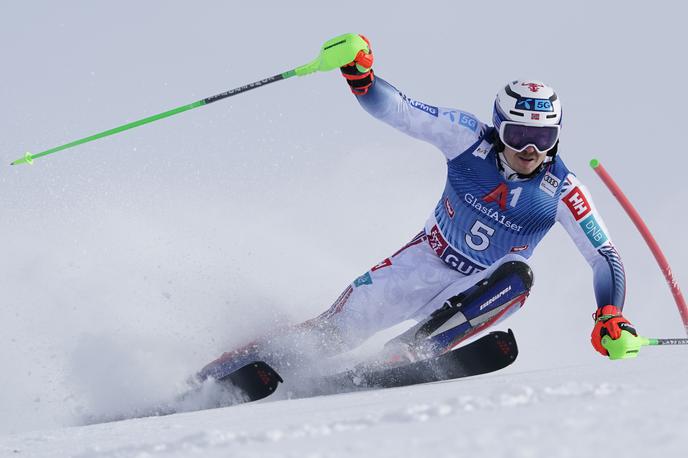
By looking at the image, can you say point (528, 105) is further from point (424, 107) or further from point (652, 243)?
point (652, 243)

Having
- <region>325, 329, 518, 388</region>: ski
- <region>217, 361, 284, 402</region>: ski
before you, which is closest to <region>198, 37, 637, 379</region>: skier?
<region>325, 329, 518, 388</region>: ski

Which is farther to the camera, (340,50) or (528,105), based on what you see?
(528,105)

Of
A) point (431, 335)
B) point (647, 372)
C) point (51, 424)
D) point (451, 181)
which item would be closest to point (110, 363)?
point (51, 424)

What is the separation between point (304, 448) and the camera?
2.12 metres

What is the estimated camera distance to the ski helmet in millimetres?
4828

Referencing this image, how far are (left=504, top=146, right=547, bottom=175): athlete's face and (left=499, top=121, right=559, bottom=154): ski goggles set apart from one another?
3cm

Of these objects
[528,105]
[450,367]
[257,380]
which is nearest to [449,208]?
[528,105]

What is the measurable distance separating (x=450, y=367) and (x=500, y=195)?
1033 mm

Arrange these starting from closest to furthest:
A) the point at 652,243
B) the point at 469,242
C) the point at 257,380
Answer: the point at 257,380 < the point at 469,242 < the point at 652,243

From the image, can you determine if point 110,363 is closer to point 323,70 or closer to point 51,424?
point 51,424

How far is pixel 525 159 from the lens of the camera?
4.90m

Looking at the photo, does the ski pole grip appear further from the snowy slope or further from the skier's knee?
the snowy slope

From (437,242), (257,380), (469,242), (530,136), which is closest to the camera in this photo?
(257,380)

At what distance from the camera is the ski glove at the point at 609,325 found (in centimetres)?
464
